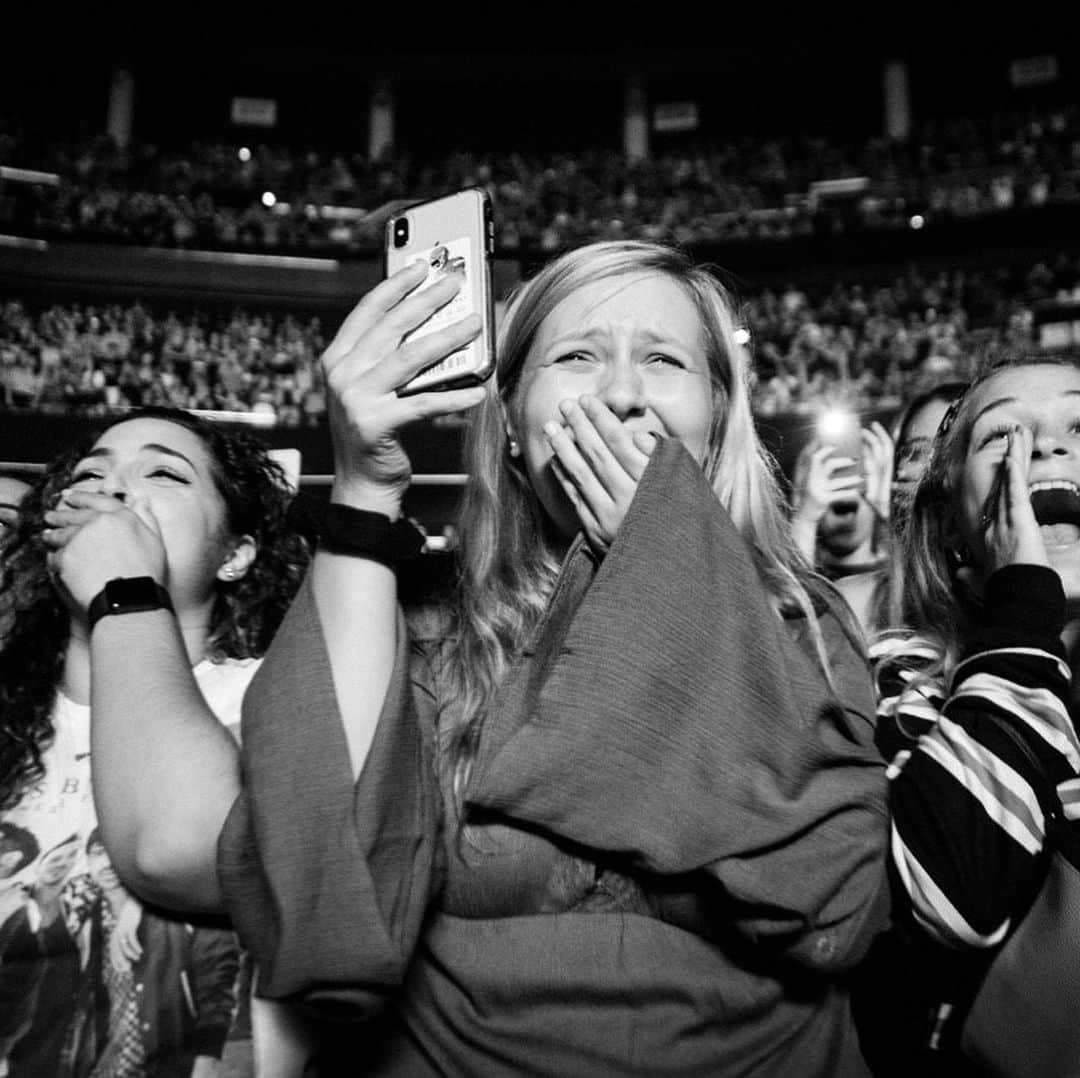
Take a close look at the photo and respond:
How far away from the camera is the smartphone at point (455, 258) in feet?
3.24

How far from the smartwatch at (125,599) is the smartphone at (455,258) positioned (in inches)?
15.5

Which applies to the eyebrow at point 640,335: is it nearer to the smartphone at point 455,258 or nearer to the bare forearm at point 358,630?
the smartphone at point 455,258

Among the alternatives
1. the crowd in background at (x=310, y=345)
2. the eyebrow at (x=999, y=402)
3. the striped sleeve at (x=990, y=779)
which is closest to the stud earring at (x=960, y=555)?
the eyebrow at (x=999, y=402)

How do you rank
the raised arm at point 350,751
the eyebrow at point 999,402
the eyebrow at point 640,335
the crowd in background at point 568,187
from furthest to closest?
the crowd in background at point 568,187
the eyebrow at point 999,402
the eyebrow at point 640,335
the raised arm at point 350,751

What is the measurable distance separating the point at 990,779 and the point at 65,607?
1.23 metres

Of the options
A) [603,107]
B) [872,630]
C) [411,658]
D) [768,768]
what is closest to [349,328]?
[411,658]

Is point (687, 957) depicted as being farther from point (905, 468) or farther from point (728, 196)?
point (728, 196)

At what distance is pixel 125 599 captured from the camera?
3.48 ft

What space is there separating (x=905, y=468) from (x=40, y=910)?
5.72 ft

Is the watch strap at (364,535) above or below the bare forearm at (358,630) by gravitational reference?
above

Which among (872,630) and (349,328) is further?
(872,630)

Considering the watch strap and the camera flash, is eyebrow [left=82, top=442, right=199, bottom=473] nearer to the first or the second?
the watch strap

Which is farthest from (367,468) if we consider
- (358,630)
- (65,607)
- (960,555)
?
(960,555)

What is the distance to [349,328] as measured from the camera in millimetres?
943
